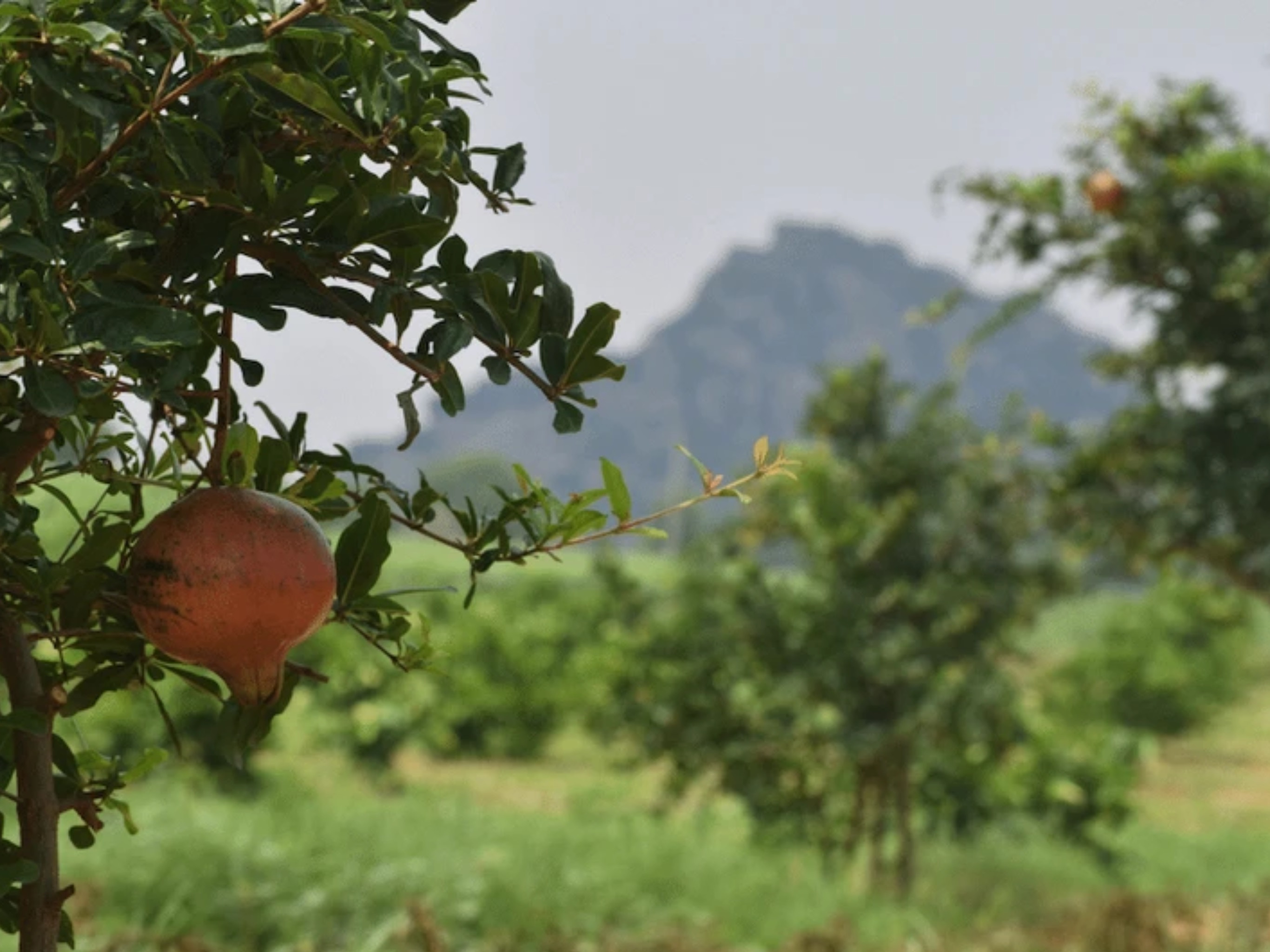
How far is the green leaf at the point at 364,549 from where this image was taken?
1065mm

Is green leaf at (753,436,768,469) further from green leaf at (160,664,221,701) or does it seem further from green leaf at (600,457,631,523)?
green leaf at (160,664,221,701)

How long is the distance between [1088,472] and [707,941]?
2.09m

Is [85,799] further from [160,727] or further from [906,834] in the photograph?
[160,727]

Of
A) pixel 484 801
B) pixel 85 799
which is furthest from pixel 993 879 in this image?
pixel 85 799

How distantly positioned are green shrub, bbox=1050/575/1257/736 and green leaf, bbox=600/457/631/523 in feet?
42.0

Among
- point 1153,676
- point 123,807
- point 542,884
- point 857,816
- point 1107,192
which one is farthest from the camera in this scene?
point 1153,676

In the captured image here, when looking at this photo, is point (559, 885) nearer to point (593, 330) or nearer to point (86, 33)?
point (593, 330)

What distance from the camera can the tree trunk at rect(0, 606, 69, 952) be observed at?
1047 millimetres

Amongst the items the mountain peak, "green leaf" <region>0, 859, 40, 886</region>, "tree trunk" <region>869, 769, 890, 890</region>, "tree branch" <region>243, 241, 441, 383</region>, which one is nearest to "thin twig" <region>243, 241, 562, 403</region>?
"tree branch" <region>243, 241, 441, 383</region>

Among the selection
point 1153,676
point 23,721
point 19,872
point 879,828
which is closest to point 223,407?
point 23,721

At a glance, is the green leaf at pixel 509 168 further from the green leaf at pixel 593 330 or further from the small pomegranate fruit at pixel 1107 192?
the small pomegranate fruit at pixel 1107 192

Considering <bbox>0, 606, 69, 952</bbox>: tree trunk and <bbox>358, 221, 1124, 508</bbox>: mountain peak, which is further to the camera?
<bbox>358, 221, 1124, 508</bbox>: mountain peak

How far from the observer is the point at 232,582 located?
0.91 m

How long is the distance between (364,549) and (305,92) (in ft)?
1.25
